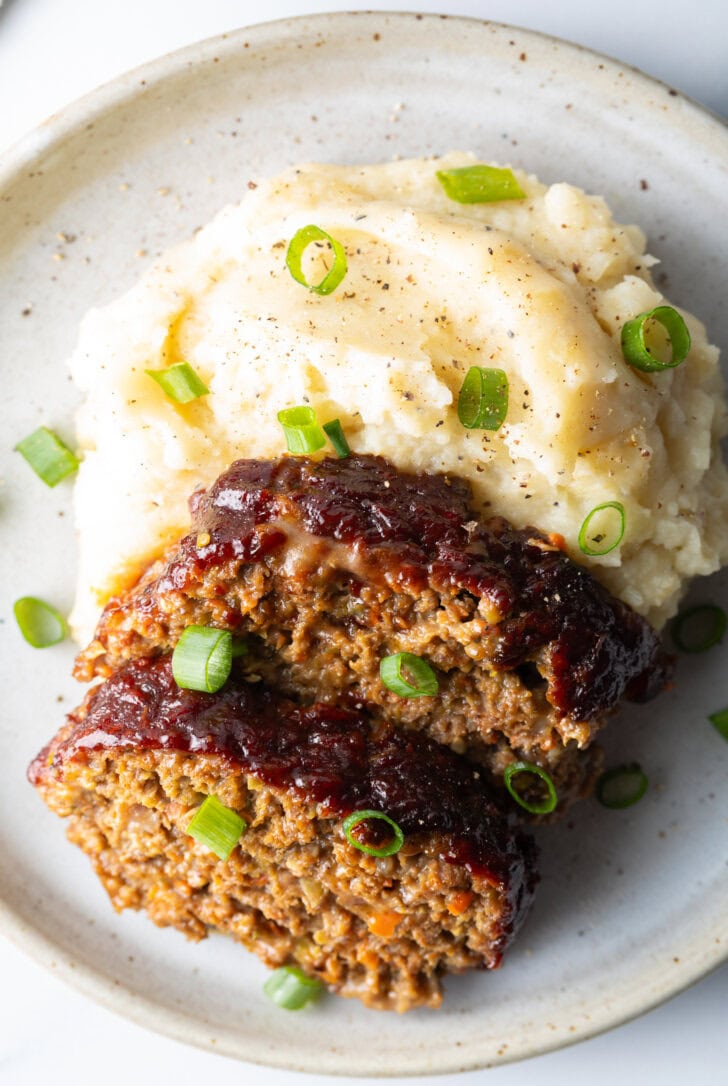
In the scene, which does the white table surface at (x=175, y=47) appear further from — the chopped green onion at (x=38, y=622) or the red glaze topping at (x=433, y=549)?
the red glaze topping at (x=433, y=549)

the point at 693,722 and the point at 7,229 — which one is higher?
the point at 7,229

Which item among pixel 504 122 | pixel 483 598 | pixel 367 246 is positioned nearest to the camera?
pixel 483 598

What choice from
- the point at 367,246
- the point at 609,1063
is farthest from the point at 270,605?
the point at 609,1063

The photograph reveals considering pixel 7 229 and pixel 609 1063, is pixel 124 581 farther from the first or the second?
pixel 609 1063

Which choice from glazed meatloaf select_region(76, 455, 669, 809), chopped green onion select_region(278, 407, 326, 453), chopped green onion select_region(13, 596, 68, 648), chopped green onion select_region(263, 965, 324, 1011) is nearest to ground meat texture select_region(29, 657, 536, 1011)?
glazed meatloaf select_region(76, 455, 669, 809)

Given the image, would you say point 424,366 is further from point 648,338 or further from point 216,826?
point 216,826

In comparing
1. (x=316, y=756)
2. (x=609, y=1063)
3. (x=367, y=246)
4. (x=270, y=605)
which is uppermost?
(x=367, y=246)

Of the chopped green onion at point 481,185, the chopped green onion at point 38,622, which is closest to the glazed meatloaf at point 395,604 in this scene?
the chopped green onion at point 38,622
